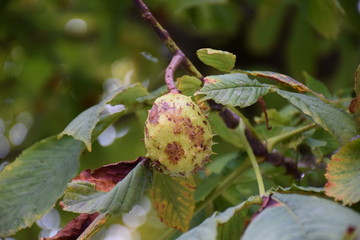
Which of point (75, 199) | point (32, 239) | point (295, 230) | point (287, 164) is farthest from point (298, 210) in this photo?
point (32, 239)

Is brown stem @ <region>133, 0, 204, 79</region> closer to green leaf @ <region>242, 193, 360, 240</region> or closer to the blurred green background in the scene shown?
green leaf @ <region>242, 193, 360, 240</region>

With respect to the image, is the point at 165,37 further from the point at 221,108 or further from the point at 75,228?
the point at 75,228

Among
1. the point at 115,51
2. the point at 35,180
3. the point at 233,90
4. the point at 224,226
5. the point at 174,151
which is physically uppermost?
the point at 233,90

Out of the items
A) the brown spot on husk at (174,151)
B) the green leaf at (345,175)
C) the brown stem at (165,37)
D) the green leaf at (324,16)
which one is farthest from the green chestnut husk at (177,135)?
the green leaf at (324,16)

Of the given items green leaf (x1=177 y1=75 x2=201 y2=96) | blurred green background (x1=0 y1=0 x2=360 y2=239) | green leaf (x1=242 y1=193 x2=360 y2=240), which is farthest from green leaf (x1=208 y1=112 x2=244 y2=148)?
blurred green background (x1=0 y1=0 x2=360 y2=239)

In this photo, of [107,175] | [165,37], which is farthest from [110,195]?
[165,37]

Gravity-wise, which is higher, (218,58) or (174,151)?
(218,58)
